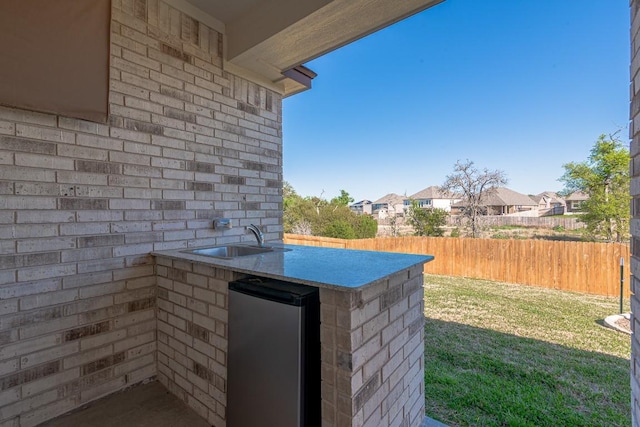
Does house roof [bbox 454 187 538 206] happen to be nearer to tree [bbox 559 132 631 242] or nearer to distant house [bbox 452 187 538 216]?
distant house [bbox 452 187 538 216]

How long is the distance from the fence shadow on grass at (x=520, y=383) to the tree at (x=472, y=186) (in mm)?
7914

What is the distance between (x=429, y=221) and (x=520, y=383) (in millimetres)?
8832

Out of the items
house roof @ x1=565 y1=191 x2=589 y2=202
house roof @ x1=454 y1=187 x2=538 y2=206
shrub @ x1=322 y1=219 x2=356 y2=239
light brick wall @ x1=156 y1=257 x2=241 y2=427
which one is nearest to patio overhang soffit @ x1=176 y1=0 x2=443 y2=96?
light brick wall @ x1=156 y1=257 x2=241 y2=427

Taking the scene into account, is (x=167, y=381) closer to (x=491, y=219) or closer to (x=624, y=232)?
(x=624, y=232)

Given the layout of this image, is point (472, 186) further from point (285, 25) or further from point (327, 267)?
point (327, 267)

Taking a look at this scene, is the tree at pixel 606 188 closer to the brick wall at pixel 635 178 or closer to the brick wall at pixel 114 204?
the brick wall at pixel 635 178

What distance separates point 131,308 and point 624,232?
11.0m

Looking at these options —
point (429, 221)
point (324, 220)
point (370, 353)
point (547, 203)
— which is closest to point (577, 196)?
point (429, 221)

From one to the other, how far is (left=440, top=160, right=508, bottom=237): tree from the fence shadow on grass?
312 inches

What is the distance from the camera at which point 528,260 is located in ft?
20.7

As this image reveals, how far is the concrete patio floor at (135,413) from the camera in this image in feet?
5.40

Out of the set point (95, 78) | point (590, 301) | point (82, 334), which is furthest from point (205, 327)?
point (590, 301)

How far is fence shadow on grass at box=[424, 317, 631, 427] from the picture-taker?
180 cm

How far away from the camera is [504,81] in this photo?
31.1ft
